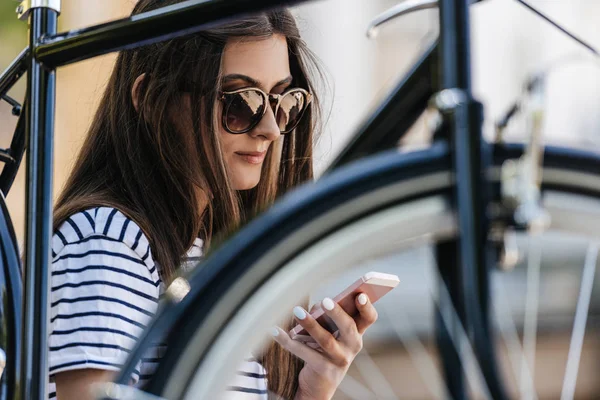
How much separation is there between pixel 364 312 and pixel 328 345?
60mm

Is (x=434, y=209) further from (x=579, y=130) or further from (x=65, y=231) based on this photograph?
(x=579, y=130)

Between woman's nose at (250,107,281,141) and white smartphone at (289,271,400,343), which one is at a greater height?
woman's nose at (250,107,281,141)

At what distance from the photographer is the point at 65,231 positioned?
0.89m

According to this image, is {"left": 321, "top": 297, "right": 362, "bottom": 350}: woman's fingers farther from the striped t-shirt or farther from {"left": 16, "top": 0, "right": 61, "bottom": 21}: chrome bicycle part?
{"left": 16, "top": 0, "right": 61, "bottom": 21}: chrome bicycle part

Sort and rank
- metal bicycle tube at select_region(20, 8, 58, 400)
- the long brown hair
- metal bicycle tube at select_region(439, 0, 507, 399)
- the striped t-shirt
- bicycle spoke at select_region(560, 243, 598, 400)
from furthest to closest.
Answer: the long brown hair
the striped t-shirt
metal bicycle tube at select_region(20, 8, 58, 400)
bicycle spoke at select_region(560, 243, 598, 400)
metal bicycle tube at select_region(439, 0, 507, 399)

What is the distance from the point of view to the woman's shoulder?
0.87 metres

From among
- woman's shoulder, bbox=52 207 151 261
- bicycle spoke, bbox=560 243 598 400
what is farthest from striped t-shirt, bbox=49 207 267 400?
bicycle spoke, bbox=560 243 598 400

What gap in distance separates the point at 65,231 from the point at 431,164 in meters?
0.50

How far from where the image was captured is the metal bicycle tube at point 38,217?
71cm

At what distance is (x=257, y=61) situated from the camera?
102cm

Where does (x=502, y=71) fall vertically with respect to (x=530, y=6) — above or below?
above

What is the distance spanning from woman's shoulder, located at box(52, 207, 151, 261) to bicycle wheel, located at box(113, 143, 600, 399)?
383 millimetres

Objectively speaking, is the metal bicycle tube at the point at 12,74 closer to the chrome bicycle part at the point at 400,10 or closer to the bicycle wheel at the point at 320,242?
the chrome bicycle part at the point at 400,10

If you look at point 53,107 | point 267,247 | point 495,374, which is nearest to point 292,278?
point 267,247
